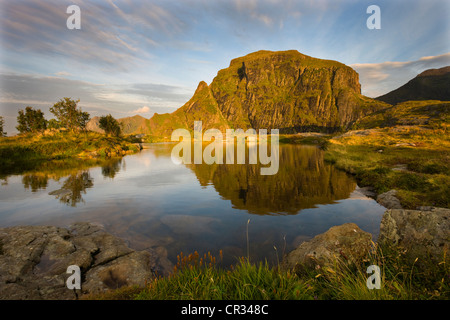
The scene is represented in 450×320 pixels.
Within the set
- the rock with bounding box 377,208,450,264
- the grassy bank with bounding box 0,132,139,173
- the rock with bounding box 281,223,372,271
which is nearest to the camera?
the rock with bounding box 377,208,450,264

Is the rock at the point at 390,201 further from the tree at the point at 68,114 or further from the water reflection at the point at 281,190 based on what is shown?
the tree at the point at 68,114

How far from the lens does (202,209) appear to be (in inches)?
677

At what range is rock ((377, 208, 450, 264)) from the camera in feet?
17.3

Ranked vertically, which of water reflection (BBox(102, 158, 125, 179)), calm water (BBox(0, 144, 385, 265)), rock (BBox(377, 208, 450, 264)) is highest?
rock (BBox(377, 208, 450, 264))

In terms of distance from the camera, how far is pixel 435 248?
17.3ft

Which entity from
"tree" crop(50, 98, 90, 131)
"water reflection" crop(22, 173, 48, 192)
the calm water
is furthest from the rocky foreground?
"tree" crop(50, 98, 90, 131)

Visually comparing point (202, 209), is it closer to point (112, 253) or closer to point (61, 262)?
point (112, 253)

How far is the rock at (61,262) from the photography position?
261 inches

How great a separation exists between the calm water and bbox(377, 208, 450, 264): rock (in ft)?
14.6

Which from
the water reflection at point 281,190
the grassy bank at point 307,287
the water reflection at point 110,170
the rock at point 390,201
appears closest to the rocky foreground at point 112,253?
the grassy bank at point 307,287

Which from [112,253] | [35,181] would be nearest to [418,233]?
[112,253]

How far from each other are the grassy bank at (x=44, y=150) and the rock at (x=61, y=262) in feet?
119

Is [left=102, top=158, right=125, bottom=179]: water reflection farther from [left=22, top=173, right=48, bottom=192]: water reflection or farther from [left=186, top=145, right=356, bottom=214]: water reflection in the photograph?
[left=186, top=145, right=356, bottom=214]: water reflection
